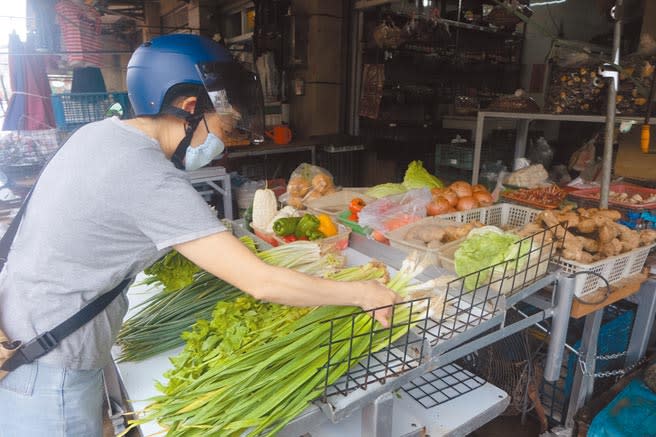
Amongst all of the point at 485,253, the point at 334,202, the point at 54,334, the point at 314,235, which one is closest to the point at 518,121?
the point at 334,202

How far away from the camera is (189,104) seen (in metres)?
1.41

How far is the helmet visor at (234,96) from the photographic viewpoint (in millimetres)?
1393

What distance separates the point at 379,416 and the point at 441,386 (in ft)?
1.99

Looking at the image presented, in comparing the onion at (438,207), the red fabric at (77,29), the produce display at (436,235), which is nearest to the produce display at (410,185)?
the onion at (438,207)

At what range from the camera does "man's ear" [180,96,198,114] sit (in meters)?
1.40

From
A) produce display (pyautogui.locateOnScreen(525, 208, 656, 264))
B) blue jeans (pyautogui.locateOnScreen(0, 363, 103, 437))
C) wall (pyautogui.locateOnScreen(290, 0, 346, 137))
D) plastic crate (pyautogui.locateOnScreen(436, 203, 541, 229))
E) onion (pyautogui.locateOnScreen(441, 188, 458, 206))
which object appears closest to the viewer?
blue jeans (pyautogui.locateOnScreen(0, 363, 103, 437))

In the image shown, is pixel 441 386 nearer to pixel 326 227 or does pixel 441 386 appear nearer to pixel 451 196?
pixel 326 227

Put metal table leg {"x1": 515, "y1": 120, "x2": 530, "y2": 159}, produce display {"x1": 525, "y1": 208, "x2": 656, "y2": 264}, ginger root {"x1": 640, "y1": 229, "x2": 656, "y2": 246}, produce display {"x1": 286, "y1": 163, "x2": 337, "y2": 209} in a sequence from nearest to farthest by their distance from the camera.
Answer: produce display {"x1": 525, "y1": 208, "x2": 656, "y2": 264} → ginger root {"x1": 640, "y1": 229, "x2": 656, "y2": 246} → produce display {"x1": 286, "y1": 163, "x2": 337, "y2": 209} → metal table leg {"x1": 515, "y1": 120, "x2": 530, "y2": 159}

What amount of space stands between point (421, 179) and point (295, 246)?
155 cm

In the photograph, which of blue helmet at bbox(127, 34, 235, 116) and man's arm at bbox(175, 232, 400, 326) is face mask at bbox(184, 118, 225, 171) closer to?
blue helmet at bbox(127, 34, 235, 116)

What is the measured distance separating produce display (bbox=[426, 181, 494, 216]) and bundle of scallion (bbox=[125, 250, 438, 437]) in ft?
4.81

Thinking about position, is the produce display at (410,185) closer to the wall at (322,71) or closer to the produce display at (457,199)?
the produce display at (457,199)

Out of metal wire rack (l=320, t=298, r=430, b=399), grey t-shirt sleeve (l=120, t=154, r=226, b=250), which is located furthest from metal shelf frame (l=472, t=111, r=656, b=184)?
grey t-shirt sleeve (l=120, t=154, r=226, b=250)

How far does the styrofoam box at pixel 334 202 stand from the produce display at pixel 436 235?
753 mm
